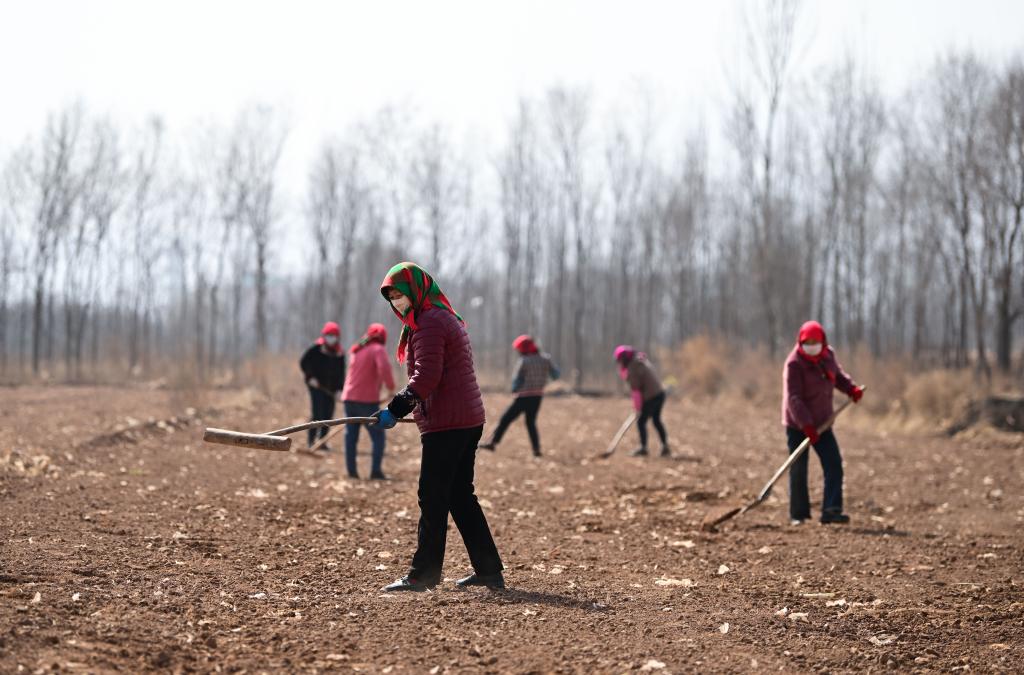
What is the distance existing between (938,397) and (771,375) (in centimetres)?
806

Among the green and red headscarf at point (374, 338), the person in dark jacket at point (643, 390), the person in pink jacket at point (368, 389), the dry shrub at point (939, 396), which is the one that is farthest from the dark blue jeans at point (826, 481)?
the dry shrub at point (939, 396)

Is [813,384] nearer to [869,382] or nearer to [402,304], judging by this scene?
[402,304]

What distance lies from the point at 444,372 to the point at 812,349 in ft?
15.1

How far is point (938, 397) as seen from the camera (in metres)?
20.6

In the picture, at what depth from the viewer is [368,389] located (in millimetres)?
11852

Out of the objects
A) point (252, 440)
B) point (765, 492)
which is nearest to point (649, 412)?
point (765, 492)

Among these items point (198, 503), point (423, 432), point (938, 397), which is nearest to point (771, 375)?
point (938, 397)

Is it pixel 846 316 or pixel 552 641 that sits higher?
pixel 846 316

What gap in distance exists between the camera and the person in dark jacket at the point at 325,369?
1408 cm

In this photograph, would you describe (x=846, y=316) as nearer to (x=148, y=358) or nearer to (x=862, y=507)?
(x=148, y=358)

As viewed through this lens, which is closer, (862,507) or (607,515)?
(607,515)

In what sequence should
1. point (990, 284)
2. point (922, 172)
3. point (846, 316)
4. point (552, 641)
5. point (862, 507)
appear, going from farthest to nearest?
point (846, 316), point (922, 172), point (990, 284), point (862, 507), point (552, 641)

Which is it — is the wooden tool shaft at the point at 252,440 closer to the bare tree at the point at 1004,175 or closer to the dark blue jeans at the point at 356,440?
the dark blue jeans at the point at 356,440

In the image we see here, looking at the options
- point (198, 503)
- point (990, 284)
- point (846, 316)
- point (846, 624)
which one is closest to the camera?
point (846, 624)
